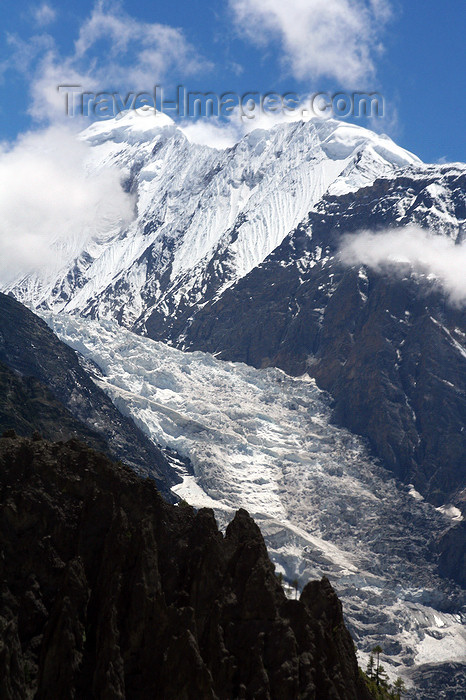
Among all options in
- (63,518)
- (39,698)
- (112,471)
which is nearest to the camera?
(39,698)

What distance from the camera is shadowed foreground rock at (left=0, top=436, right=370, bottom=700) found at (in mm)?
59375

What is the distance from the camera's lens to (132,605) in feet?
207

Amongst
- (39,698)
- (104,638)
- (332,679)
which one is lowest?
(39,698)

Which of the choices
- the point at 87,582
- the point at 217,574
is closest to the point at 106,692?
the point at 87,582

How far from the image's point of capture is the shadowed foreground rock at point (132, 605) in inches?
2338

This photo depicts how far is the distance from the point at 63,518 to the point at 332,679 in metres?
19.7

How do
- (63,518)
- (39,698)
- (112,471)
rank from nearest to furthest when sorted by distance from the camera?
(39,698) < (63,518) < (112,471)

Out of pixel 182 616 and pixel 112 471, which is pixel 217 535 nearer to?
pixel 112 471

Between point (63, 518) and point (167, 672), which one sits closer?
point (167, 672)

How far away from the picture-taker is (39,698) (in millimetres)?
57656

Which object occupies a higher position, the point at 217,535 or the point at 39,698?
the point at 217,535

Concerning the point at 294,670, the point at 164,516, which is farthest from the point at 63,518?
the point at 294,670

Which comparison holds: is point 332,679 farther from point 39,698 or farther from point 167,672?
point 39,698

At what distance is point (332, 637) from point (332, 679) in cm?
419
